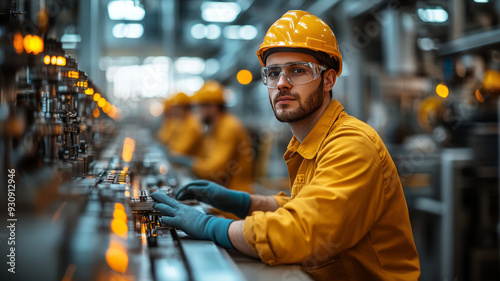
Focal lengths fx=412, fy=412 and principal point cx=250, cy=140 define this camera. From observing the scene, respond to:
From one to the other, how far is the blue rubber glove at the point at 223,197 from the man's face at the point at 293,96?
0.44 m

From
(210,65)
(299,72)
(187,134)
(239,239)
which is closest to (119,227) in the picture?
(239,239)

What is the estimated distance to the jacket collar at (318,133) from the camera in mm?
1582

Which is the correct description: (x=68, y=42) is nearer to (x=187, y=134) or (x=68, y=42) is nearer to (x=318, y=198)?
(x=318, y=198)

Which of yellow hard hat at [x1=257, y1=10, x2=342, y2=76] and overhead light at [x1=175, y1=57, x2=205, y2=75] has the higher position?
overhead light at [x1=175, y1=57, x2=205, y2=75]

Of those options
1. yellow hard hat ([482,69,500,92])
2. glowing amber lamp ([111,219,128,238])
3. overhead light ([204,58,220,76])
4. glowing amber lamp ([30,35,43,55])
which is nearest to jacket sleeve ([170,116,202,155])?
yellow hard hat ([482,69,500,92])

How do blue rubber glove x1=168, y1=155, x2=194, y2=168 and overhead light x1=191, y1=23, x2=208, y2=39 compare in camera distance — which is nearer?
blue rubber glove x1=168, y1=155, x2=194, y2=168

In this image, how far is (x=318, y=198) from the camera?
48.5 inches

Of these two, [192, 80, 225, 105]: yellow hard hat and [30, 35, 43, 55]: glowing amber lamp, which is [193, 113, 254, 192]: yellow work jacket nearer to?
[192, 80, 225, 105]: yellow hard hat

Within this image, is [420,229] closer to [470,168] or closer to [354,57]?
[470,168]

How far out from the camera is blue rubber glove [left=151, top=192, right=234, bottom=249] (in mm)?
1354

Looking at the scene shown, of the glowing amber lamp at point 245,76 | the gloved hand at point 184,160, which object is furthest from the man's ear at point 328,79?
the glowing amber lamp at point 245,76

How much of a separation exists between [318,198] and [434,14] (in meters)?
2.84

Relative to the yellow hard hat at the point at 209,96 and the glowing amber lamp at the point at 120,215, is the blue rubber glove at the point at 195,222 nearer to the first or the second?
the glowing amber lamp at the point at 120,215

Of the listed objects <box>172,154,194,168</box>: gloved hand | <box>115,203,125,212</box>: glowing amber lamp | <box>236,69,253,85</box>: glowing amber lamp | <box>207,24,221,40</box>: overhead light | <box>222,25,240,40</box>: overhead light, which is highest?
<box>207,24,221,40</box>: overhead light
